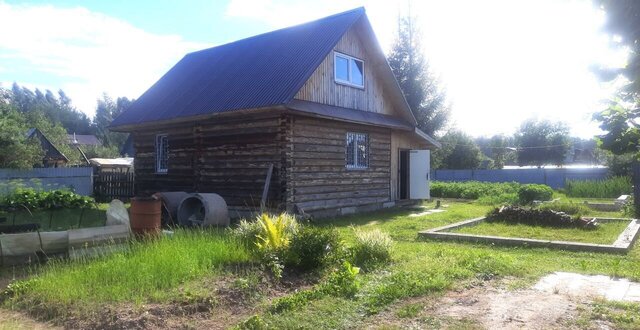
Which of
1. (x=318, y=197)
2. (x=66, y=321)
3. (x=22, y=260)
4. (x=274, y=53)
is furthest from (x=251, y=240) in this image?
(x=274, y=53)

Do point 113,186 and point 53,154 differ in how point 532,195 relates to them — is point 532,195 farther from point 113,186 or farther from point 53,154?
point 53,154

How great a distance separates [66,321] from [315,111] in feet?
30.6

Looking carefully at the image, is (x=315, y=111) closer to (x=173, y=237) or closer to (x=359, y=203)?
(x=359, y=203)

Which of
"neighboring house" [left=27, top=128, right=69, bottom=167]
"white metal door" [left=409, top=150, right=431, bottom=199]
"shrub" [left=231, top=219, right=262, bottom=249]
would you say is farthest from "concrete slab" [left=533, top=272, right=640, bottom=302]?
"neighboring house" [left=27, top=128, right=69, bottom=167]

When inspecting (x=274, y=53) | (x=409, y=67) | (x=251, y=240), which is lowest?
(x=251, y=240)

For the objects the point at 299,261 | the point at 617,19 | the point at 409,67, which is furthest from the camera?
the point at 409,67

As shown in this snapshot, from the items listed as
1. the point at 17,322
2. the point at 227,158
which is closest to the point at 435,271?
the point at 17,322

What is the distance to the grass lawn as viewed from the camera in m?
5.23

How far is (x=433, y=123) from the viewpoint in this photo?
38.6 metres

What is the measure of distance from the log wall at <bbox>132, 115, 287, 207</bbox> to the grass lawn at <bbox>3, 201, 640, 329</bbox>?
5.83 metres

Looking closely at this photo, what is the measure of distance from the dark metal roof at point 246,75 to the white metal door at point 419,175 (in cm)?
644

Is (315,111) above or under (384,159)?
above

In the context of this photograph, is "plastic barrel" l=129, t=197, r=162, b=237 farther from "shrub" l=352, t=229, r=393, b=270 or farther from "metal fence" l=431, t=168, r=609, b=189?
"metal fence" l=431, t=168, r=609, b=189

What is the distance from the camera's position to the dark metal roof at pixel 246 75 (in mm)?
13695
